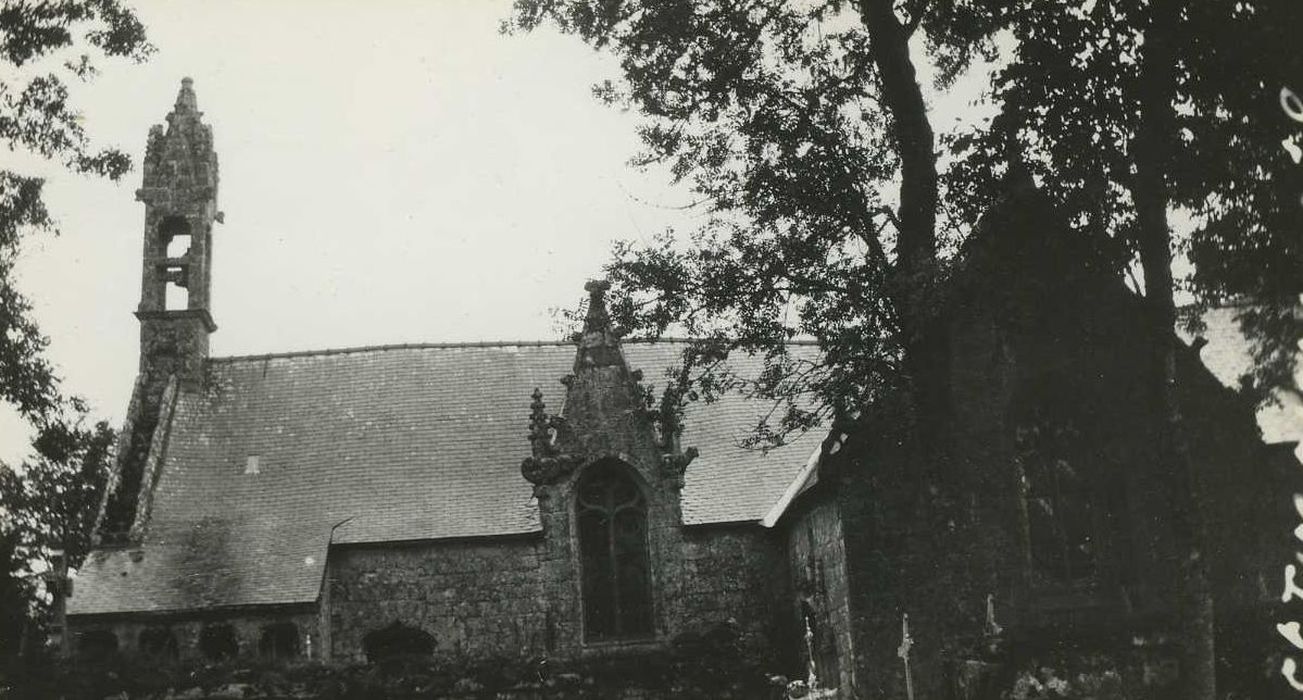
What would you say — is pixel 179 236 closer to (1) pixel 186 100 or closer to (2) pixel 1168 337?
(1) pixel 186 100

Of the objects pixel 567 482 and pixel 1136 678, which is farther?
pixel 567 482

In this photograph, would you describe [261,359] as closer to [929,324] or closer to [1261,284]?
[929,324]

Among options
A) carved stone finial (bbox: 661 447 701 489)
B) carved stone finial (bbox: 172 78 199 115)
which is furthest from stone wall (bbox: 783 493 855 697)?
carved stone finial (bbox: 172 78 199 115)

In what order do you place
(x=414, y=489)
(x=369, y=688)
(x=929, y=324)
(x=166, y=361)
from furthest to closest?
(x=166, y=361) < (x=414, y=489) < (x=929, y=324) < (x=369, y=688)

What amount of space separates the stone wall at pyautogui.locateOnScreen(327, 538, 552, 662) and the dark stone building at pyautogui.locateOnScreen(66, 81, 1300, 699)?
0.06 m

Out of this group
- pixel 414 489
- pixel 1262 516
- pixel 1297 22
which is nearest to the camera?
Answer: pixel 1297 22

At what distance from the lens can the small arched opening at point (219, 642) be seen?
21250 millimetres

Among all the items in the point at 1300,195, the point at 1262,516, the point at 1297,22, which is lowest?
the point at 1262,516

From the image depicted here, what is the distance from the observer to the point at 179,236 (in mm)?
28281

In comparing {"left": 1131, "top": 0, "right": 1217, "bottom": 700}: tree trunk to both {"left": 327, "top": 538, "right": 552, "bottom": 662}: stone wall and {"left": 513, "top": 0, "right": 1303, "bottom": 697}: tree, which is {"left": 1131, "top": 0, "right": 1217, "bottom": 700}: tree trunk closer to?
{"left": 513, "top": 0, "right": 1303, "bottom": 697}: tree

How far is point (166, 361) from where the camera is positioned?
26.5 meters

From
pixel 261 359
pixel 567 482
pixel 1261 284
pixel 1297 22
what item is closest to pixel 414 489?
pixel 567 482

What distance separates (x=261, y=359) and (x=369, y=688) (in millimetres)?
19302

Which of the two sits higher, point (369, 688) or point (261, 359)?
point (261, 359)
